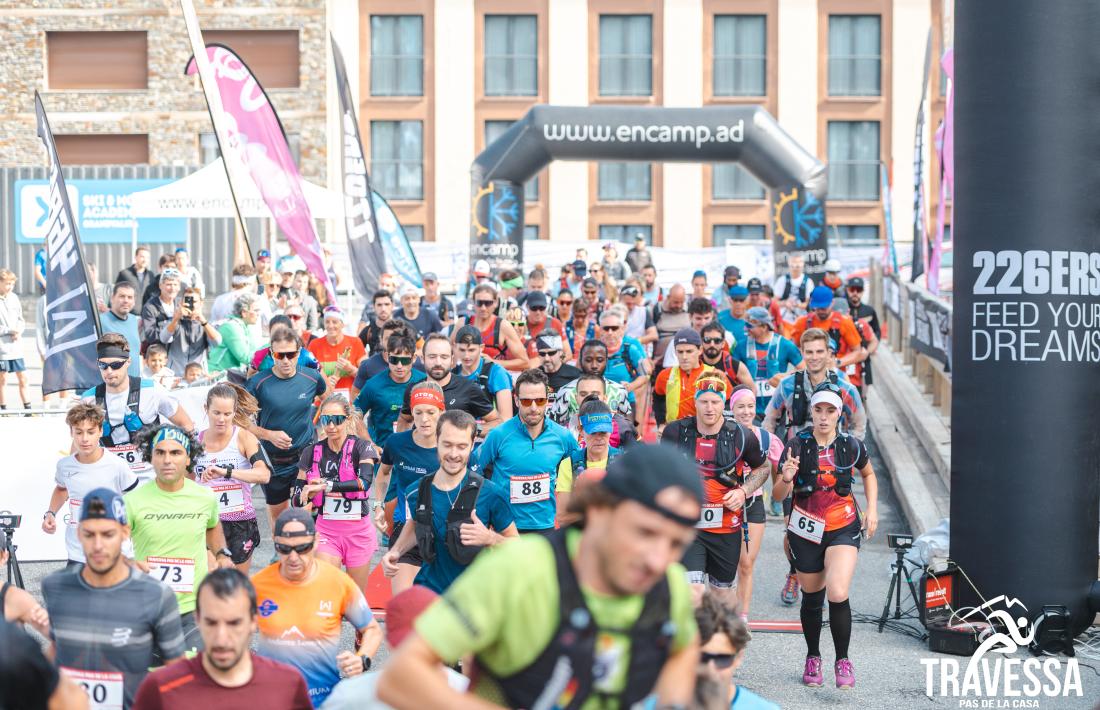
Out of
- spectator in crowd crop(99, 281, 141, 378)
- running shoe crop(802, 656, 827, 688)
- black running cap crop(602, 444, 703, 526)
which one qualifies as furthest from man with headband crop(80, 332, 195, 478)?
black running cap crop(602, 444, 703, 526)

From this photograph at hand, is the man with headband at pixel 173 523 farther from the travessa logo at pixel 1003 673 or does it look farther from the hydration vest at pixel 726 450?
the travessa logo at pixel 1003 673

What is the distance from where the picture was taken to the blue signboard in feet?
97.8

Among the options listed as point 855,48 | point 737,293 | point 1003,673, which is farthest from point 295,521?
point 855,48

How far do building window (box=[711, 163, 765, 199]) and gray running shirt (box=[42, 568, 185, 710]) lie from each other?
36237 millimetres

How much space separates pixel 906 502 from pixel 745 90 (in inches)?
1178

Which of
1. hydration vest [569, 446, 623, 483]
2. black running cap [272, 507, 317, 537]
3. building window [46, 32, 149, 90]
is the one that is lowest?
black running cap [272, 507, 317, 537]

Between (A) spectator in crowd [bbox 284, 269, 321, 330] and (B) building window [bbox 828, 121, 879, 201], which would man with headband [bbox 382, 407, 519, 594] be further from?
(B) building window [bbox 828, 121, 879, 201]

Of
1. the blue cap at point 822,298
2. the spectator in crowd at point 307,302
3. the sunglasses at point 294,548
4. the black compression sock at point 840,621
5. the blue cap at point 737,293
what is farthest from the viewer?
the spectator in crowd at point 307,302

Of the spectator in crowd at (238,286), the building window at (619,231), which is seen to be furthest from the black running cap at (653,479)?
the building window at (619,231)

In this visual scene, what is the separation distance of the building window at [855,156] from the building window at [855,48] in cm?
112

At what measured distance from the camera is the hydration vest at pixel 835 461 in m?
7.91

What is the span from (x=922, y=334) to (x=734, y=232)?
24969 millimetres

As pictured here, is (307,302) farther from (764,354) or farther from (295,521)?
(295,521)

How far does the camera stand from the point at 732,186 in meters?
40.6
